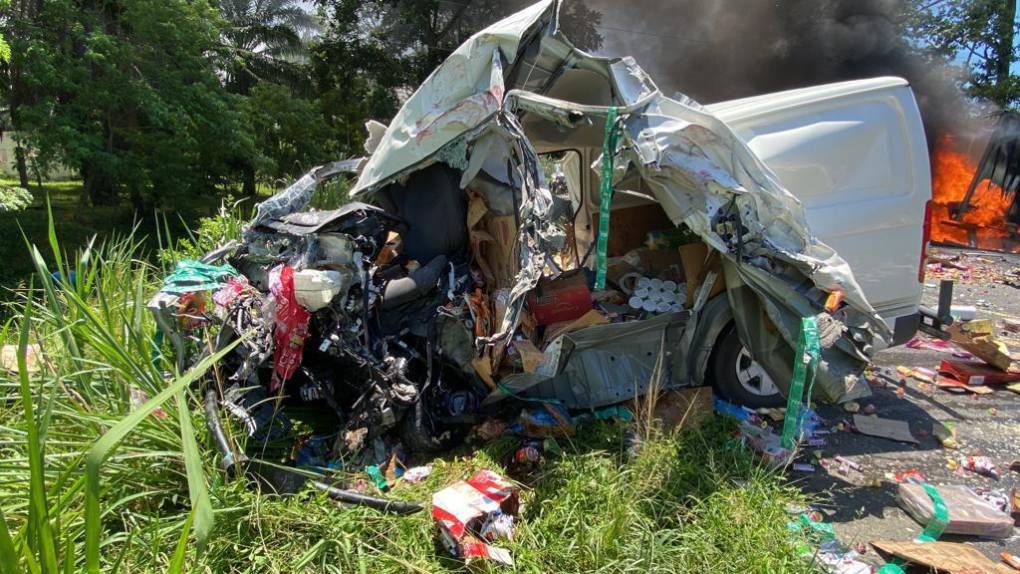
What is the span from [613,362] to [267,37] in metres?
21.7

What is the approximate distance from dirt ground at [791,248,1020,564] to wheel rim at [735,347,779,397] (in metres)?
0.46

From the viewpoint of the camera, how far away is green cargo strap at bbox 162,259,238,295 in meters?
3.47

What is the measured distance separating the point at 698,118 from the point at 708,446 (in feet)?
6.24

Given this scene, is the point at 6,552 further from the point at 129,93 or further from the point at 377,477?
the point at 129,93

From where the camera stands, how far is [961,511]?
2.99 m

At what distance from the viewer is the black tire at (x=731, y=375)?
4035 millimetres

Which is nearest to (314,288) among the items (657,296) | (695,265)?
(657,296)

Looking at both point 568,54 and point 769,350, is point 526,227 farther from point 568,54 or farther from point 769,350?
point 769,350

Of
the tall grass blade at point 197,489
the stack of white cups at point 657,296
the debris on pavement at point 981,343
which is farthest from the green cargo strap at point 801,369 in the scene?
the tall grass blade at point 197,489

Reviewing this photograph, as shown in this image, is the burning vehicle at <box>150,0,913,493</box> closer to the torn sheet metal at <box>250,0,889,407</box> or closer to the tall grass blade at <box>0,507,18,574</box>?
the torn sheet metal at <box>250,0,889,407</box>

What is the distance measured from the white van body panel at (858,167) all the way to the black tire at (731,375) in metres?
0.93

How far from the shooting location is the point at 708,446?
3494 mm

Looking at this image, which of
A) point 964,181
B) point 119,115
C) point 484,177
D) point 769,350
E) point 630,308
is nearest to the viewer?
point 769,350

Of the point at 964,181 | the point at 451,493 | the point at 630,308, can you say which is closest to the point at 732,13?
the point at 964,181
